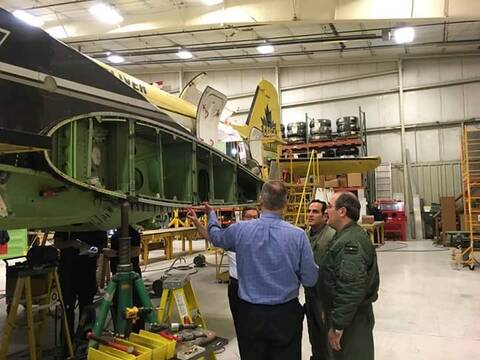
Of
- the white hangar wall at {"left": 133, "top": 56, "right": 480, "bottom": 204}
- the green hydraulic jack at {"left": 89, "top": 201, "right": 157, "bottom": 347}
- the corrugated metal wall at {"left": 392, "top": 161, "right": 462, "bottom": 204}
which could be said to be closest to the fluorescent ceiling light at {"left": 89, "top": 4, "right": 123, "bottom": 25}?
the white hangar wall at {"left": 133, "top": 56, "right": 480, "bottom": 204}

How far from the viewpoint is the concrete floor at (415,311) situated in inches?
158

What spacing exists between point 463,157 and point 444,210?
4.97m

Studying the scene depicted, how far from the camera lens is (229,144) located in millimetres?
7664

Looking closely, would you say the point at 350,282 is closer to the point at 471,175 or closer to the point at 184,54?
the point at 471,175

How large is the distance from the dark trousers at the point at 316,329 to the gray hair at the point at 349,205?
882 mm

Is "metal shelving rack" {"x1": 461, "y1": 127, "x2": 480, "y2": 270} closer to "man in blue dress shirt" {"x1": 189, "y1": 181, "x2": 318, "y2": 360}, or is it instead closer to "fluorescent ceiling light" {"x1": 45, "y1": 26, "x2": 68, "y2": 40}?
"man in blue dress shirt" {"x1": 189, "y1": 181, "x2": 318, "y2": 360}

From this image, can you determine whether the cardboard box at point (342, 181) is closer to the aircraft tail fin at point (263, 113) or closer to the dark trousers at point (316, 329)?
the aircraft tail fin at point (263, 113)

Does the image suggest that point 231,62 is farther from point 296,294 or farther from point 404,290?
point 296,294

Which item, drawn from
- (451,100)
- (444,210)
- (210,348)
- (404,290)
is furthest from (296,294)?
(451,100)

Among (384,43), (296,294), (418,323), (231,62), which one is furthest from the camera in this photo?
(231,62)

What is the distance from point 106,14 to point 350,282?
37.0 feet

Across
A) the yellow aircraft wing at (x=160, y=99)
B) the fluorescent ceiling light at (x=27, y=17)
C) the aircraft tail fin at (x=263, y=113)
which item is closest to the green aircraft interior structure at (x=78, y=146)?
the yellow aircraft wing at (x=160, y=99)

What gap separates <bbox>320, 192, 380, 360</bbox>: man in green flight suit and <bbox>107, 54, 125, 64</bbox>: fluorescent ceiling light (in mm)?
14703

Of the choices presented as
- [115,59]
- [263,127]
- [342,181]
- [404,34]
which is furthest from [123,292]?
[115,59]
